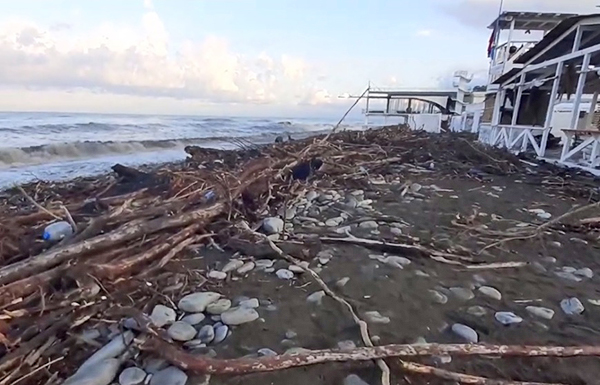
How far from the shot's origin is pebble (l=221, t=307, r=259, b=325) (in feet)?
8.15

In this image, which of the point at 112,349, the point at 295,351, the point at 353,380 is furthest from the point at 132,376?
the point at 353,380

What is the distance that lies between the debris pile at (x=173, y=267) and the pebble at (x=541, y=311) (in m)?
0.01

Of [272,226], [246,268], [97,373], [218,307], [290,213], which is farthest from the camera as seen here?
[290,213]

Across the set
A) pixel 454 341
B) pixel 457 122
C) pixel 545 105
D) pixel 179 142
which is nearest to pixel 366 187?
pixel 454 341

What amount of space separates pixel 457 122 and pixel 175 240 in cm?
3120

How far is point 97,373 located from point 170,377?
0.35 meters

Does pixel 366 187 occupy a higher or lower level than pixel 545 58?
lower

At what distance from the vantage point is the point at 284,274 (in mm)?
3184

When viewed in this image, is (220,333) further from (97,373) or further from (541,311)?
(541,311)

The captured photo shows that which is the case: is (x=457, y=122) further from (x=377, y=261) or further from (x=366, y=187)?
(x=377, y=261)

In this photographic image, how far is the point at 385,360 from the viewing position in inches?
81.5

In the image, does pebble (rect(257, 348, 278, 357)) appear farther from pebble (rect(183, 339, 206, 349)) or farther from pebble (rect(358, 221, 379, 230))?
pebble (rect(358, 221, 379, 230))

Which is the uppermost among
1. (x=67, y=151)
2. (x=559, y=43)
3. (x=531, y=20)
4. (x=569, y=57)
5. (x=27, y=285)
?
(x=531, y=20)

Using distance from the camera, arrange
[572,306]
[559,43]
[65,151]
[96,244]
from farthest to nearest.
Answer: [65,151], [559,43], [96,244], [572,306]
